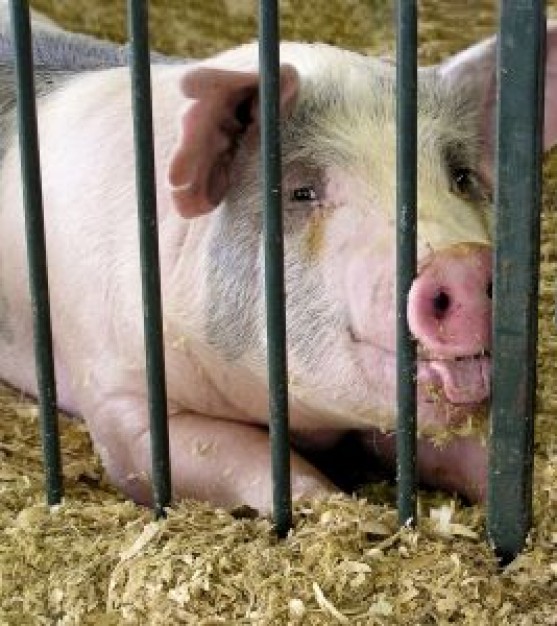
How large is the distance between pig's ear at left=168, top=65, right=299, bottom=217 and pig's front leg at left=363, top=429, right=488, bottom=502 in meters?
0.66

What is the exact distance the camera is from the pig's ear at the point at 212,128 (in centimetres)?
255

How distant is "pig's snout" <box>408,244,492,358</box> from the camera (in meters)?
2.21

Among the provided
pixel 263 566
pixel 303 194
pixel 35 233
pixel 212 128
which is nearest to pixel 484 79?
pixel 303 194

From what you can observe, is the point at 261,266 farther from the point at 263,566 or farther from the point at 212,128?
the point at 263,566

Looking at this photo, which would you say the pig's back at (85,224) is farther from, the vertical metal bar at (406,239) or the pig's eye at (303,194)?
the vertical metal bar at (406,239)

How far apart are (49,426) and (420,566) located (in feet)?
2.59

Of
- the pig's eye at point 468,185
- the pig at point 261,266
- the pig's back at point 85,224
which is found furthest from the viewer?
the pig's back at point 85,224

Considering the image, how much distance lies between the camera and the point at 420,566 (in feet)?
7.31

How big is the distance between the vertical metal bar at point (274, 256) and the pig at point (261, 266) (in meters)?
0.24

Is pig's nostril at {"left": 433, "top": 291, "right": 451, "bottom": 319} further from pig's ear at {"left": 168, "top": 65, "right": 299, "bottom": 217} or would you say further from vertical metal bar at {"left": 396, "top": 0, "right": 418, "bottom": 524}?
pig's ear at {"left": 168, "top": 65, "right": 299, "bottom": 217}

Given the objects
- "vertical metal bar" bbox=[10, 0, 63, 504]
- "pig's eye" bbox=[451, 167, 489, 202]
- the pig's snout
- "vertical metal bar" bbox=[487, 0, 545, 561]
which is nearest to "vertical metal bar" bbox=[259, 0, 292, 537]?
the pig's snout

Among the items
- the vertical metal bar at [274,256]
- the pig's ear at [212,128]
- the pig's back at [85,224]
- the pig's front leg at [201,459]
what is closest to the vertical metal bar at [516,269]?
the vertical metal bar at [274,256]

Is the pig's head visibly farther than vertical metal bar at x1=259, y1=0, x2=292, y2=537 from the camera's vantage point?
Yes

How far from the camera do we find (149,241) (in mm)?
2346
